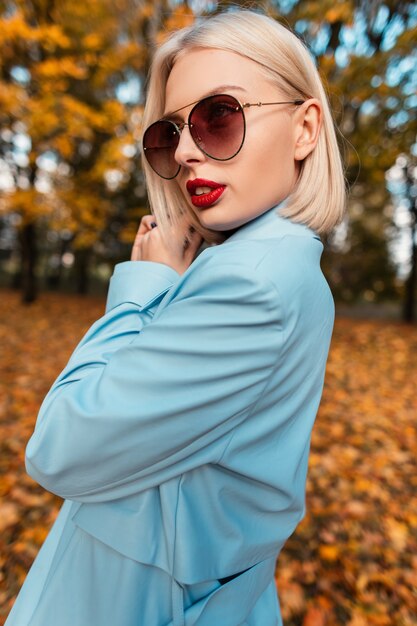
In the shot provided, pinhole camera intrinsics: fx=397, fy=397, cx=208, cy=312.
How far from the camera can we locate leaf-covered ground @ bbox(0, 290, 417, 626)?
7.38 ft

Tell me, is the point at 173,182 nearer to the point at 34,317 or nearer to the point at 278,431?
the point at 278,431

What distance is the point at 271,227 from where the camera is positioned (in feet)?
2.81

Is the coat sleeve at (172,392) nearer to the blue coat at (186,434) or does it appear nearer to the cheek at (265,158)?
the blue coat at (186,434)

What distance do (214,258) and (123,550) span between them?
59cm

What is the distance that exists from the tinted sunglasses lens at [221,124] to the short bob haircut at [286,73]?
0.37 ft

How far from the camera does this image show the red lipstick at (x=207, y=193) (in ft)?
2.90

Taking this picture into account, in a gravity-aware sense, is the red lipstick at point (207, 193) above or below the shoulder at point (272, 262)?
above

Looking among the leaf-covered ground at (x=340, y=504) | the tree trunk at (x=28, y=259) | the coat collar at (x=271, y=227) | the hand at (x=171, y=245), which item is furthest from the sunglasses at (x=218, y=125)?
the tree trunk at (x=28, y=259)

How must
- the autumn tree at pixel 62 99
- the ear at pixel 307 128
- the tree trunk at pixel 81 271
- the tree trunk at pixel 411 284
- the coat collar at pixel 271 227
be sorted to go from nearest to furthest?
the coat collar at pixel 271 227 → the ear at pixel 307 128 → the autumn tree at pixel 62 99 → the tree trunk at pixel 411 284 → the tree trunk at pixel 81 271

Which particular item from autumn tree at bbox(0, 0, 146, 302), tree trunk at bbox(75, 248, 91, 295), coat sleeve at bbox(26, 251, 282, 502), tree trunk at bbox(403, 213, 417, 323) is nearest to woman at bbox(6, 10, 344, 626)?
coat sleeve at bbox(26, 251, 282, 502)

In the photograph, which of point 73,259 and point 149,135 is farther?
point 73,259

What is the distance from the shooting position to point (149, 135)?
3.52ft

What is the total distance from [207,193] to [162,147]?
26 centimetres

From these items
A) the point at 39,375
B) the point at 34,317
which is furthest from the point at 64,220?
the point at 39,375
